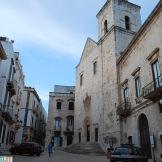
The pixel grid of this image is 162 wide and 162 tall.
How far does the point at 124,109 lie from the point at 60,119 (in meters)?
23.1

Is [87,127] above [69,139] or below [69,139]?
above

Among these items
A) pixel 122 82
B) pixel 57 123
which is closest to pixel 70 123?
pixel 57 123

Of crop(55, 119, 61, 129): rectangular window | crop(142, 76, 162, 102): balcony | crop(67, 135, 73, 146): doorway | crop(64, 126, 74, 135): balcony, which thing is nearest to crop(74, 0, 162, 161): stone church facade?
crop(142, 76, 162, 102): balcony

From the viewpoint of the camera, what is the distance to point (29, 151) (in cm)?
2214

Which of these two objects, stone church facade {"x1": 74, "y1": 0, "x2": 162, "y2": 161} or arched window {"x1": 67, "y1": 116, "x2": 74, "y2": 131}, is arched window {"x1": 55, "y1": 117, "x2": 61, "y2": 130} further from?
stone church facade {"x1": 74, "y1": 0, "x2": 162, "y2": 161}

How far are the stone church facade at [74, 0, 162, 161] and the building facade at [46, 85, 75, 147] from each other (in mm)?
5504

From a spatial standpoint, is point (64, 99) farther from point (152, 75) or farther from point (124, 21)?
point (152, 75)

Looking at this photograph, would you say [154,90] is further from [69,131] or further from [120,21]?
[69,131]

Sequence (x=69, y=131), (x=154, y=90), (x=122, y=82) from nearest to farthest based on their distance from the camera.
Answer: (x=154, y=90) < (x=122, y=82) < (x=69, y=131)

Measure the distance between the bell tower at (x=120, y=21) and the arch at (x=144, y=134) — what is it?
32.3 ft

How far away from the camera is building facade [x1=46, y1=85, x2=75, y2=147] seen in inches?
1655

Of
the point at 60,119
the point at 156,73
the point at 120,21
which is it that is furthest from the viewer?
the point at 60,119

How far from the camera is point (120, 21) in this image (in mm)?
30203

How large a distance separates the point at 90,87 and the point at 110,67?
730cm
